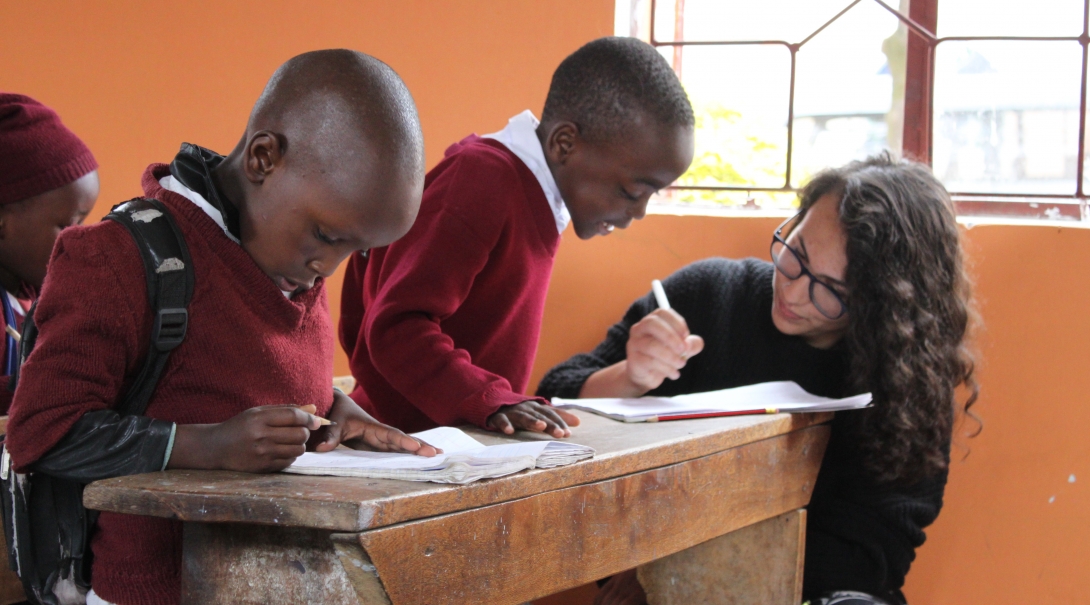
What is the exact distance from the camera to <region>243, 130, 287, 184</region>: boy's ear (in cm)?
118

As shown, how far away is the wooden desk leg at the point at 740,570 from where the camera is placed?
6.07ft

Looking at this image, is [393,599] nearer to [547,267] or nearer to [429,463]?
[429,463]

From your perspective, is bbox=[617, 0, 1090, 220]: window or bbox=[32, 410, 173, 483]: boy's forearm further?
bbox=[617, 0, 1090, 220]: window

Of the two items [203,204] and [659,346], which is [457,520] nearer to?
[203,204]

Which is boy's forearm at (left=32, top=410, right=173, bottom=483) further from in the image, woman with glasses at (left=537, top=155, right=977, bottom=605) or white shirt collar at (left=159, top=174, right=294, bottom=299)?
woman with glasses at (left=537, top=155, right=977, bottom=605)

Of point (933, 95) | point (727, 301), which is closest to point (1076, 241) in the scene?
point (933, 95)

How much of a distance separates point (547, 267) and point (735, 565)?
0.69 meters

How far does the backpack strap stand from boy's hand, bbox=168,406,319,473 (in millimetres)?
88

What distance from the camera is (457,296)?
1580mm

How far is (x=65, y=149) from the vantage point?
191 centimetres

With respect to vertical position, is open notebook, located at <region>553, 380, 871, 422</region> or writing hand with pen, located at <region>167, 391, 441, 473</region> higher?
writing hand with pen, located at <region>167, 391, 441, 473</region>

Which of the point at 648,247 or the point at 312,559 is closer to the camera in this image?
the point at 312,559

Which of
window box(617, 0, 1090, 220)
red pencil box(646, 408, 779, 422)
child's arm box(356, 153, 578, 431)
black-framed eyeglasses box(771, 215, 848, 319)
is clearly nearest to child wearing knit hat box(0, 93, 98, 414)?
child's arm box(356, 153, 578, 431)

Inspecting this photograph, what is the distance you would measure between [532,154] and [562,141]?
2.6 inches
